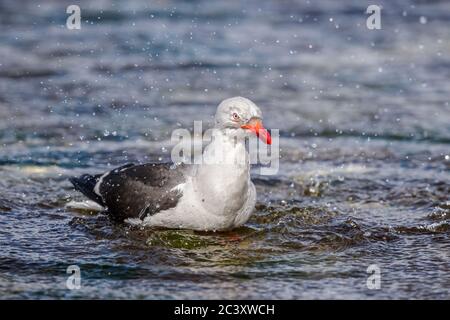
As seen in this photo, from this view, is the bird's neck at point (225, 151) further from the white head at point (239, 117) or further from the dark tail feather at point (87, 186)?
the dark tail feather at point (87, 186)

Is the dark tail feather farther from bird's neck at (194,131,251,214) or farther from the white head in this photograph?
the white head

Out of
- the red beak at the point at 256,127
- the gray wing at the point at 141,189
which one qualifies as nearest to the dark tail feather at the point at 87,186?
the gray wing at the point at 141,189

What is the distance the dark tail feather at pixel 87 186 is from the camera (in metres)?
7.14

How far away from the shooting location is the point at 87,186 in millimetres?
7273

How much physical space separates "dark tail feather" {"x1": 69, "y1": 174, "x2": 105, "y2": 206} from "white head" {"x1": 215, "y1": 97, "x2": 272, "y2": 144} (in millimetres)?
1267

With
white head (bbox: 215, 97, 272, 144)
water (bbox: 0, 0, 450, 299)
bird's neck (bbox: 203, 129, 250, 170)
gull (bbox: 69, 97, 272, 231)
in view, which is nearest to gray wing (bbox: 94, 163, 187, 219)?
gull (bbox: 69, 97, 272, 231)

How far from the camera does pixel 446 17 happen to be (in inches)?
569

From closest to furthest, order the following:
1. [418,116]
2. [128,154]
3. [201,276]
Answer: [201,276] → [128,154] → [418,116]

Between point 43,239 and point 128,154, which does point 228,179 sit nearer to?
point 43,239

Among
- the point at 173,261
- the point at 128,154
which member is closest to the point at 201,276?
the point at 173,261

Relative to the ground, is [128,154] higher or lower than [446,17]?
lower

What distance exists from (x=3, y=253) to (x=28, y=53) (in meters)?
6.94

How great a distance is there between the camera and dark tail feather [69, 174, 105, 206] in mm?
7145

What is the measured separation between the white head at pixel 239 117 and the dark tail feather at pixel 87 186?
1.27m
